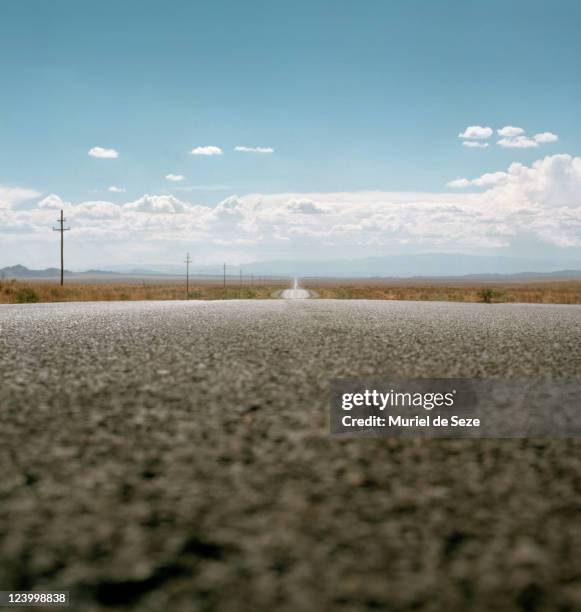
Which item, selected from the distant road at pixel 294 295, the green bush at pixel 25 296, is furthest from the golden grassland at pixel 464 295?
the green bush at pixel 25 296

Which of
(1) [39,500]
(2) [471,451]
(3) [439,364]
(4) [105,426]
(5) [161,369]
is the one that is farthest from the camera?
(3) [439,364]

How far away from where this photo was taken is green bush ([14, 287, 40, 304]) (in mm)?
35812

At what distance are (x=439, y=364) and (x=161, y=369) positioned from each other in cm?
366

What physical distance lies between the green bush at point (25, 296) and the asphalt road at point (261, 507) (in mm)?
33035

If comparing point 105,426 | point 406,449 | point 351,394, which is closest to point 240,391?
point 351,394

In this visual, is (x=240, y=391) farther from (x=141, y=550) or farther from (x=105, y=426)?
(x=141, y=550)

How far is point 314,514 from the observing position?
9.25 ft

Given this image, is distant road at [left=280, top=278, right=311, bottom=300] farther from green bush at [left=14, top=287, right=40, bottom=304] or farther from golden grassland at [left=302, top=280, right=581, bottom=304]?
Result: green bush at [left=14, top=287, right=40, bottom=304]

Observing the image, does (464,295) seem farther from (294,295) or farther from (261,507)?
(261,507)

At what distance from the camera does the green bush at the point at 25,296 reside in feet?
117

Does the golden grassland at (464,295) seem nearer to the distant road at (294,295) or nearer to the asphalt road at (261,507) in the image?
the distant road at (294,295)

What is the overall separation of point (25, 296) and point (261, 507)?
37650mm

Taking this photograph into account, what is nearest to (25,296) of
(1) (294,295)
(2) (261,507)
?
(1) (294,295)

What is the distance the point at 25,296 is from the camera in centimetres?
3644
